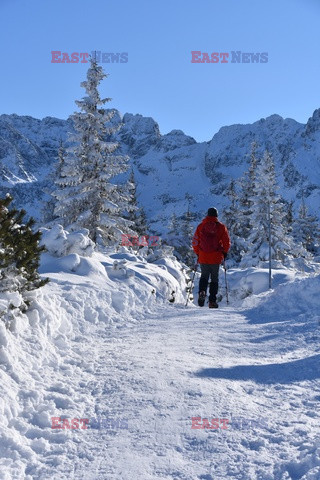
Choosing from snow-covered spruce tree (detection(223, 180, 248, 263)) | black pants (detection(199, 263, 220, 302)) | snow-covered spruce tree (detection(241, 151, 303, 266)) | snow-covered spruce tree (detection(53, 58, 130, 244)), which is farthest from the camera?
snow-covered spruce tree (detection(223, 180, 248, 263))

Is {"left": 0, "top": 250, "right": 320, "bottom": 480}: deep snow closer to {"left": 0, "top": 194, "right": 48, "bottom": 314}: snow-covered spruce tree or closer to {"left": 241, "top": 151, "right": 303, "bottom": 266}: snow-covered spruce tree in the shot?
{"left": 0, "top": 194, "right": 48, "bottom": 314}: snow-covered spruce tree

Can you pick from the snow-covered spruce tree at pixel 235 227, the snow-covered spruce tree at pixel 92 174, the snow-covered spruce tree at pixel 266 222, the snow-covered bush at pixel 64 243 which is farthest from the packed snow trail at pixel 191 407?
the snow-covered spruce tree at pixel 235 227

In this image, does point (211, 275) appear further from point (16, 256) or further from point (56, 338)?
point (16, 256)

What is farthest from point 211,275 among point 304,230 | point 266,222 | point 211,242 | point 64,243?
point 304,230

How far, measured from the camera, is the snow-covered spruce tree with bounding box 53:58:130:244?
20094 millimetres

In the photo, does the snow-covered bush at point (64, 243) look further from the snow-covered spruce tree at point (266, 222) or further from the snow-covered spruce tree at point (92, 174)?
the snow-covered spruce tree at point (266, 222)

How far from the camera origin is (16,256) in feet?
19.3

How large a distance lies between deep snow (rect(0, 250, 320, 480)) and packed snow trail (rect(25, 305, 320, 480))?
13mm

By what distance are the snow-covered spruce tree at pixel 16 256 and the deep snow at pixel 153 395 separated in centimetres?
43

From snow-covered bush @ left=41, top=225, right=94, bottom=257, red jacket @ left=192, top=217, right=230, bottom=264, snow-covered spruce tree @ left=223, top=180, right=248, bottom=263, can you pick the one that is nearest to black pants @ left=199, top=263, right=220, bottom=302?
red jacket @ left=192, top=217, right=230, bottom=264

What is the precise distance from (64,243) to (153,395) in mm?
8137

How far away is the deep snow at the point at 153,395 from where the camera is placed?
304cm

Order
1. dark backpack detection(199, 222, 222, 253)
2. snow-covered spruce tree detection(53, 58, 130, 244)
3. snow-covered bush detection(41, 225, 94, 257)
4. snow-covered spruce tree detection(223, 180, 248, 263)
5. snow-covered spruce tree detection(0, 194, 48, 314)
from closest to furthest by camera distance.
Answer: snow-covered spruce tree detection(0, 194, 48, 314)
dark backpack detection(199, 222, 222, 253)
snow-covered bush detection(41, 225, 94, 257)
snow-covered spruce tree detection(53, 58, 130, 244)
snow-covered spruce tree detection(223, 180, 248, 263)

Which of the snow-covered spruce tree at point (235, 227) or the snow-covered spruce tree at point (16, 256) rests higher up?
the snow-covered spruce tree at point (235, 227)
